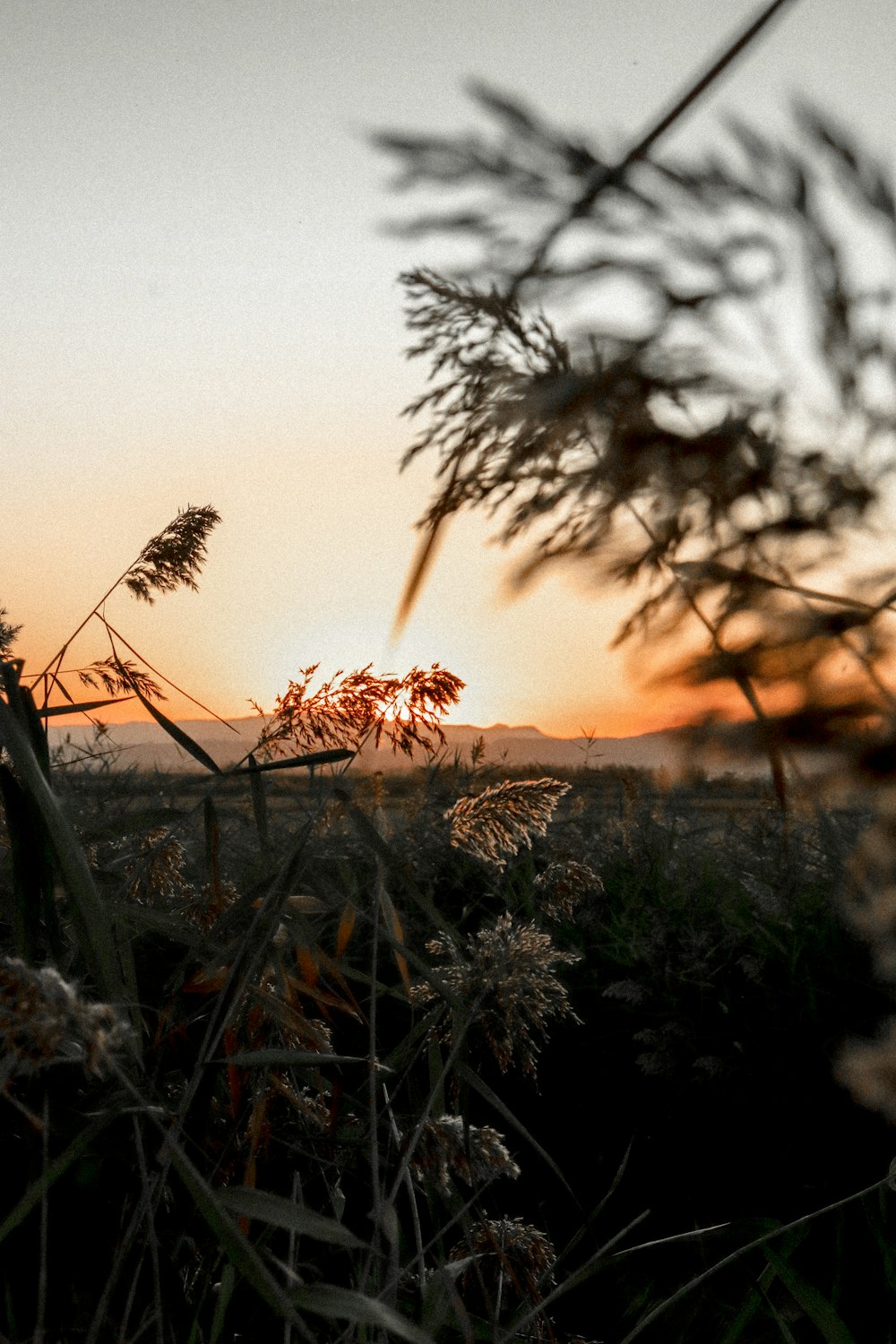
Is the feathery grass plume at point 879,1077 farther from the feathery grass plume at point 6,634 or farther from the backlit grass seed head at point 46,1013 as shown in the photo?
the feathery grass plume at point 6,634

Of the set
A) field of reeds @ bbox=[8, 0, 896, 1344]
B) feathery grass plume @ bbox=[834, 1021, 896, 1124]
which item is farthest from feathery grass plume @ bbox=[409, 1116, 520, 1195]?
feathery grass plume @ bbox=[834, 1021, 896, 1124]

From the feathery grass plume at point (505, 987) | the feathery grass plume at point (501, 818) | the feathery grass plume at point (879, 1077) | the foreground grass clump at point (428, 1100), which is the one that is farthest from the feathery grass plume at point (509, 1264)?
the feathery grass plume at point (879, 1077)

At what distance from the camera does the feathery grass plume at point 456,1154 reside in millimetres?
1214

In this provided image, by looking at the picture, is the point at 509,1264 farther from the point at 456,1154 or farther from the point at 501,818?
the point at 501,818

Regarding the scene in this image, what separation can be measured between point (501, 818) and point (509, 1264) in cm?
52

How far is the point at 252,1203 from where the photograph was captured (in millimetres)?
962

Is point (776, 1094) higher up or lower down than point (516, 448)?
lower down

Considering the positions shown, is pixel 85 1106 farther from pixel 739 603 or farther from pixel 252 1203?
pixel 739 603

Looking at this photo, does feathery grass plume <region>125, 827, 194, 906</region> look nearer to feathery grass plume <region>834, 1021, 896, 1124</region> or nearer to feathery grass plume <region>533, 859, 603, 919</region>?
feathery grass plume <region>533, 859, 603, 919</region>

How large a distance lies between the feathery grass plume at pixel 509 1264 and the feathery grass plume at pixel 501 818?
434 millimetres

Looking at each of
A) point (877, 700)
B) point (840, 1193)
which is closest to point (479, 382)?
point (877, 700)

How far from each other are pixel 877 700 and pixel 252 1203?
806 mm

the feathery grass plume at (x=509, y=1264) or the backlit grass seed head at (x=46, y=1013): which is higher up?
the backlit grass seed head at (x=46, y=1013)

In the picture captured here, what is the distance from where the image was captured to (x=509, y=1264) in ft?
4.25
